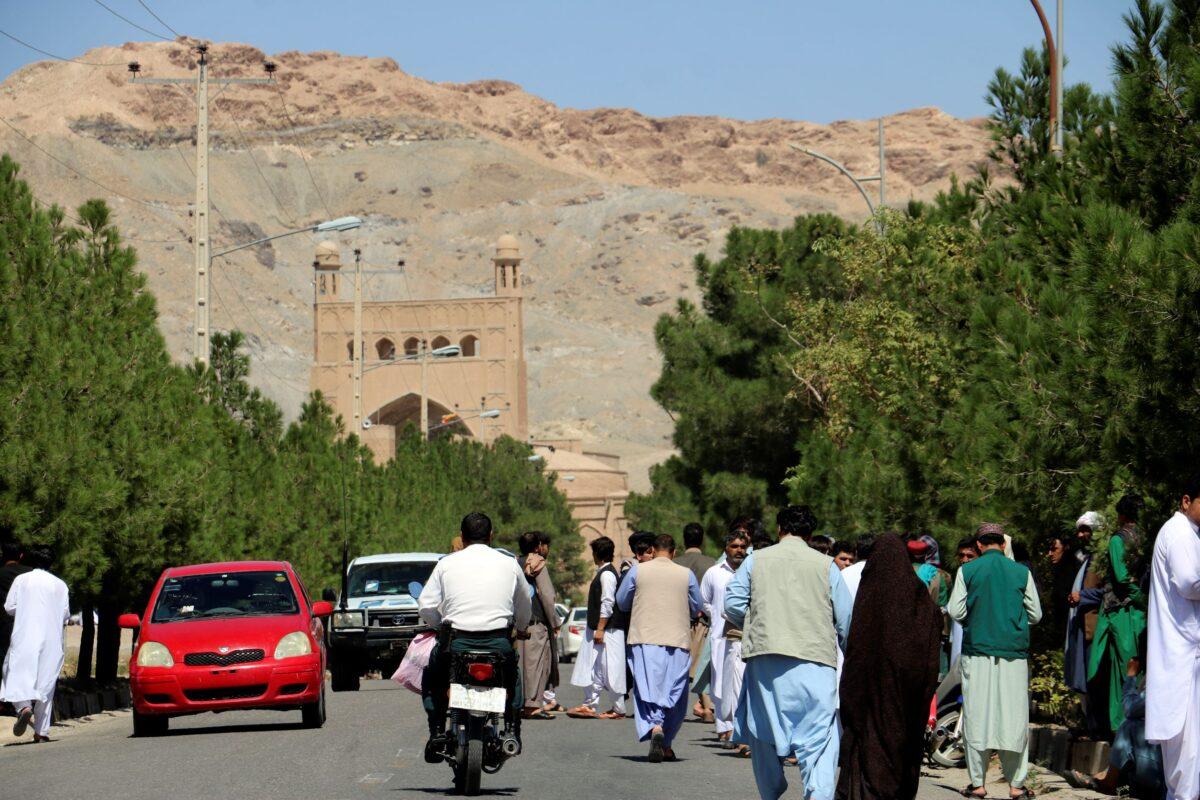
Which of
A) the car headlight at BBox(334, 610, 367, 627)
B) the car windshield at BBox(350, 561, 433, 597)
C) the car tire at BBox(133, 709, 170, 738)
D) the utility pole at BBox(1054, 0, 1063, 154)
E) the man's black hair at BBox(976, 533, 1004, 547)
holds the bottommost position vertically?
the car tire at BBox(133, 709, 170, 738)

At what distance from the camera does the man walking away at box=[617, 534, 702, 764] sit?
561 inches

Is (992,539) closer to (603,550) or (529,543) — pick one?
(529,543)

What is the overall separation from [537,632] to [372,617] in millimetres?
8019

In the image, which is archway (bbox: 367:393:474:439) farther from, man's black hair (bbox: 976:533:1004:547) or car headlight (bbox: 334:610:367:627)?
man's black hair (bbox: 976:533:1004:547)

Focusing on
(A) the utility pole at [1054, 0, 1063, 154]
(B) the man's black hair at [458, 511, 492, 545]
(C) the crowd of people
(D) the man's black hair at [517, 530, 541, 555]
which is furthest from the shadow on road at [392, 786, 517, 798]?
(A) the utility pole at [1054, 0, 1063, 154]

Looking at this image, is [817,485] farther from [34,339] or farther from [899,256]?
[34,339]

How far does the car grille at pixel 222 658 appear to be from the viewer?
16188 mm

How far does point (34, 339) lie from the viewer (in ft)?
69.9

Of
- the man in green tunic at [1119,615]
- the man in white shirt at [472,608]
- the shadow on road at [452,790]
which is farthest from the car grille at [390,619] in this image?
the man in green tunic at [1119,615]

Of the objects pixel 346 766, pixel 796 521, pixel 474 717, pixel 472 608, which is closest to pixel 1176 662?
pixel 796 521

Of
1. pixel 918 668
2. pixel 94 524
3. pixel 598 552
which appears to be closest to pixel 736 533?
pixel 598 552

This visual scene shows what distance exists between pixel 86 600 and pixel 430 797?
1251cm

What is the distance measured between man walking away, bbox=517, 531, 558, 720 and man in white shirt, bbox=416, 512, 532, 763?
3.64 metres

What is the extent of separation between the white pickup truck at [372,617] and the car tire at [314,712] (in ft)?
24.0
